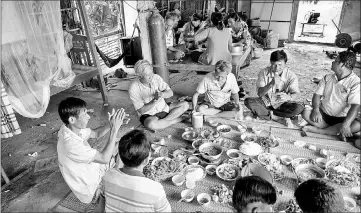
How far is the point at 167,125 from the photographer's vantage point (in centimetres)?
377

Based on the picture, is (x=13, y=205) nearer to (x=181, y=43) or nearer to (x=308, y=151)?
(x=308, y=151)

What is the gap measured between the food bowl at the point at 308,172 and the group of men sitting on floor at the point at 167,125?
855 millimetres

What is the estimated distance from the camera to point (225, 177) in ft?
8.21

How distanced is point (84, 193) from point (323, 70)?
751 centimetres

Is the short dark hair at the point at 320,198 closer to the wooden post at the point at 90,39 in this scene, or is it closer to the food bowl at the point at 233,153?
the food bowl at the point at 233,153

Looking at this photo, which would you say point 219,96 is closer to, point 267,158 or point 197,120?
point 197,120

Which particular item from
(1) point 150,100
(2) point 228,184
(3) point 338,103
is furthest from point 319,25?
(2) point 228,184

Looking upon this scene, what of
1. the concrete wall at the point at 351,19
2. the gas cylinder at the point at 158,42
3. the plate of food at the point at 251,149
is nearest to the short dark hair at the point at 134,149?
the plate of food at the point at 251,149

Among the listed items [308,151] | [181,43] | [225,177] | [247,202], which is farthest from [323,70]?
[247,202]

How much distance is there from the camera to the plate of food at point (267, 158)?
8.79 ft

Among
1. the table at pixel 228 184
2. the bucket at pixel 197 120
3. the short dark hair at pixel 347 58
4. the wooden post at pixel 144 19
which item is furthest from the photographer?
the wooden post at pixel 144 19

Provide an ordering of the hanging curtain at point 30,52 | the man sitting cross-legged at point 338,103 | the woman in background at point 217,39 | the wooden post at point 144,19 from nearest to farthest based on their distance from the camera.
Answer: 1. the man sitting cross-legged at point 338,103
2. the hanging curtain at point 30,52
3. the wooden post at point 144,19
4. the woman in background at point 217,39

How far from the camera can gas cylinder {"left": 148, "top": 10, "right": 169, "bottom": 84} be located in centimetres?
561

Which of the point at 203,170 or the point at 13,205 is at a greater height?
the point at 203,170
